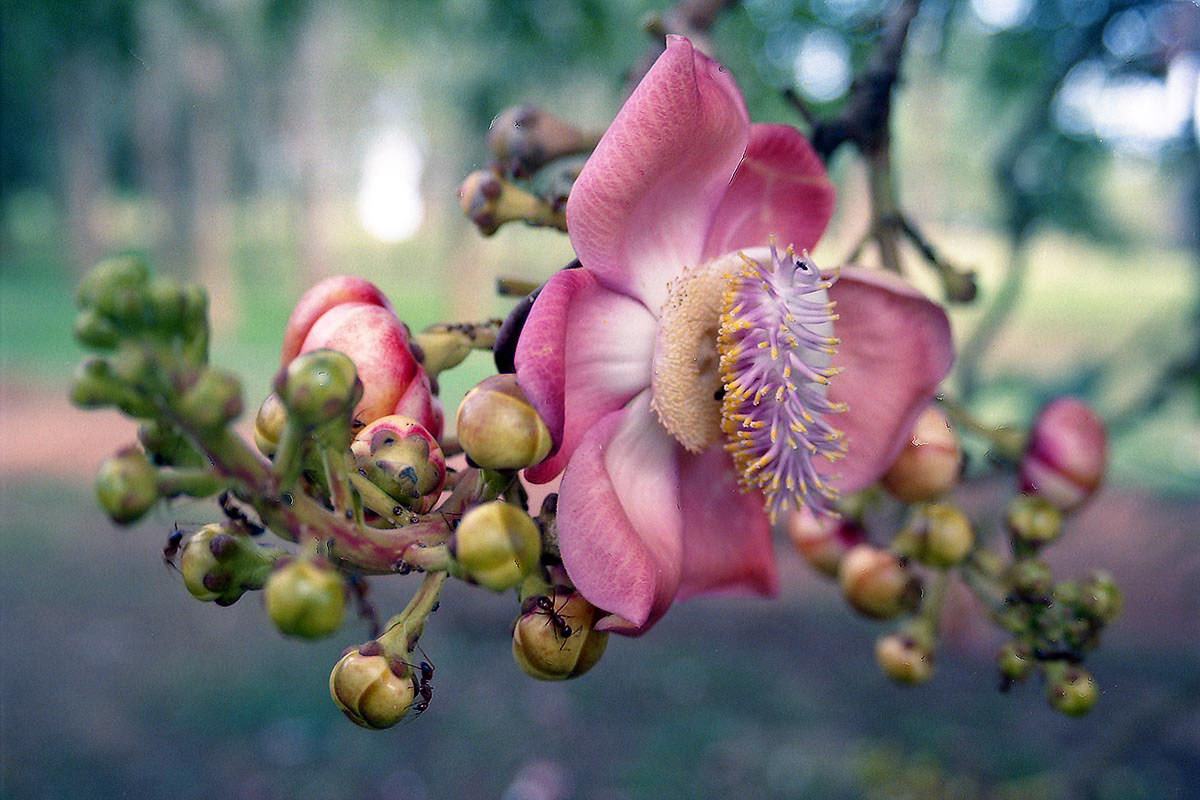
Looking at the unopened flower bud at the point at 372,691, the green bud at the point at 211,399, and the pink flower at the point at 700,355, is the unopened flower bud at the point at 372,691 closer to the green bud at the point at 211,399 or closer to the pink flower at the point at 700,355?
the pink flower at the point at 700,355

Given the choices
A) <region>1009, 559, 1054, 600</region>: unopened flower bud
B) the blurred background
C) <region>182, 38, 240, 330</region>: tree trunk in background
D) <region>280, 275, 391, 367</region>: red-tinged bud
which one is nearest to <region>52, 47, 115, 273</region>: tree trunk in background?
the blurred background

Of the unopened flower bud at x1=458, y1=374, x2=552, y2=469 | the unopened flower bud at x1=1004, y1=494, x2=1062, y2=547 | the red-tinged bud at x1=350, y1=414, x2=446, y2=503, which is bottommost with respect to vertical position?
the unopened flower bud at x1=1004, y1=494, x2=1062, y2=547

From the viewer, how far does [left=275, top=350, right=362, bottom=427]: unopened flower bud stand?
598 mm

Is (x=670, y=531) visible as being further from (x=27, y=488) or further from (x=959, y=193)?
(x=959, y=193)

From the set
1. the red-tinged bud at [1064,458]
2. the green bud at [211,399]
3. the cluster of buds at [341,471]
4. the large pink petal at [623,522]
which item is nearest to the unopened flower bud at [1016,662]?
the red-tinged bud at [1064,458]

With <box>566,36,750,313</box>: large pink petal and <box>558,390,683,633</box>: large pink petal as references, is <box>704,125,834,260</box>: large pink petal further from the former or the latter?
<box>558,390,683,633</box>: large pink petal

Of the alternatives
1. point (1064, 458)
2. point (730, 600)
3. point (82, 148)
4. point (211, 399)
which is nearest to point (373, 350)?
point (211, 399)

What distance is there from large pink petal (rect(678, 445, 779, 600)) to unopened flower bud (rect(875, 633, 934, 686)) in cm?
46

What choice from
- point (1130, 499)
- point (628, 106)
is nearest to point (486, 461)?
point (628, 106)

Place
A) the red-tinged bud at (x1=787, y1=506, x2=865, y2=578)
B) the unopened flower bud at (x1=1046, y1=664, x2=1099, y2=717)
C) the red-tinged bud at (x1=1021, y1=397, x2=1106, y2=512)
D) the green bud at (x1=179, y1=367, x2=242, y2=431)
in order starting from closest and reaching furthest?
1. the green bud at (x1=179, y1=367, x2=242, y2=431)
2. the unopened flower bud at (x1=1046, y1=664, x2=1099, y2=717)
3. the red-tinged bud at (x1=1021, y1=397, x2=1106, y2=512)
4. the red-tinged bud at (x1=787, y1=506, x2=865, y2=578)

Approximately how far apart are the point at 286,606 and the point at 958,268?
1.11m

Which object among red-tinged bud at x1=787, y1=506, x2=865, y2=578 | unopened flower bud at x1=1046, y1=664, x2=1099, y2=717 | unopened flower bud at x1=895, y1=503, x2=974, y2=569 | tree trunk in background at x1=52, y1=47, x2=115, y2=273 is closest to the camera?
unopened flower bud at x1=1046, y1=664, x2=1099, y2=717

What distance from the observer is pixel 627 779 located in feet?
15.0

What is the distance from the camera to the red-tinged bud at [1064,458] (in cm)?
137
